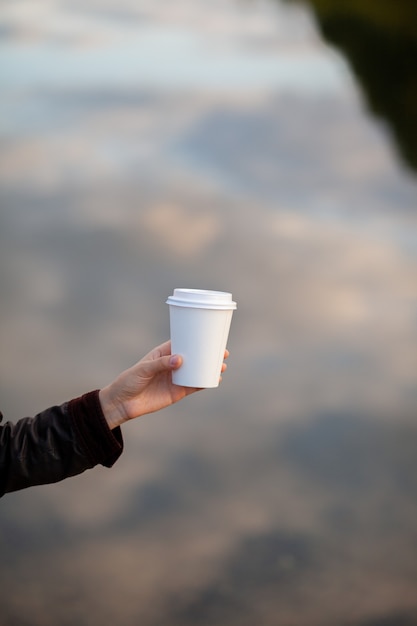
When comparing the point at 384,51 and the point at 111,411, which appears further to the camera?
the point at 384,51

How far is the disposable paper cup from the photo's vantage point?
1897mm

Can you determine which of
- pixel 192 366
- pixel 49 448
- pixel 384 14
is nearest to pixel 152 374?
pixel 192 366

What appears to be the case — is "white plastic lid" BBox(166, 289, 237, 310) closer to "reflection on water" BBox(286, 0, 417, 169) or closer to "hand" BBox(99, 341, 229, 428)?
"hand" BBox(99, 341, 229, 428)

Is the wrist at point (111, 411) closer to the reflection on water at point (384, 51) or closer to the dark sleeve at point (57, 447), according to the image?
the dark sleeve at point (57, 447)

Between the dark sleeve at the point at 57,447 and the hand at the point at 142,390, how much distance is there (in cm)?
3

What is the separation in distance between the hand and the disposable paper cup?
34mm

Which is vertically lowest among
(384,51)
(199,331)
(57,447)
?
(57,447)

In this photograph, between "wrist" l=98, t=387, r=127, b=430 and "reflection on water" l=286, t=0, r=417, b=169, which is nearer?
"wrist" l=98, t=387, r=127, b=430

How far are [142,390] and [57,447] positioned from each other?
24 centimetres

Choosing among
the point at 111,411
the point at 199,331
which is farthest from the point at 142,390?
the point at 199,331

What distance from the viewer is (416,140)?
20.7 ft

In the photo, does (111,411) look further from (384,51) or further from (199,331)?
(384,51)

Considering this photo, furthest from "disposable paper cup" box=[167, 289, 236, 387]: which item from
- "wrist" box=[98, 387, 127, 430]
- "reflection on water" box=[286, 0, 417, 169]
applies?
"reflection on water" box=[286, 0, 417, 169]

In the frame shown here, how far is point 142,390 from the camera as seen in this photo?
1977 millimetres
